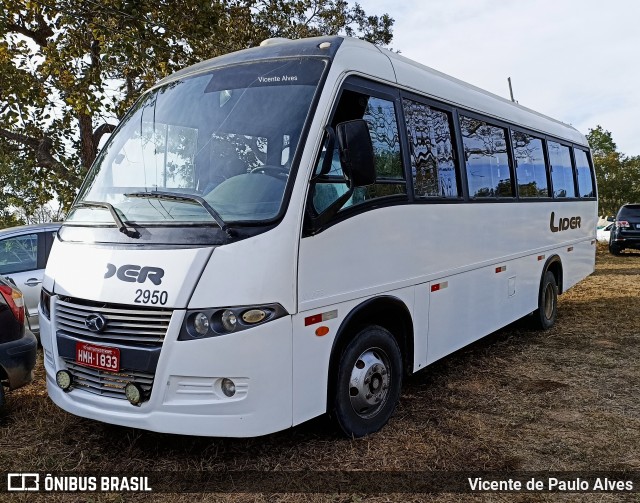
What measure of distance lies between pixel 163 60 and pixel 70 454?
8013 millimetres

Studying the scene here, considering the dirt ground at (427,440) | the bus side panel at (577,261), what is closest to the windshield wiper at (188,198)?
the dirt ground at (427,440)

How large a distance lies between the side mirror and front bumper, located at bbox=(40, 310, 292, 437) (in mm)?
1059

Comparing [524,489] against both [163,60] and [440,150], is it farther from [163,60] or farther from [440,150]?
[163,60]

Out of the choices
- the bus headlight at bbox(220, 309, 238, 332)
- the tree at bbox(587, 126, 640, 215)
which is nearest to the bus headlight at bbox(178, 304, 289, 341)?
the bus headlight at bbox(220, 309, 238, 332)

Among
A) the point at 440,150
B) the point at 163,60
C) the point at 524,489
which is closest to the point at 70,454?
the point at 524,489

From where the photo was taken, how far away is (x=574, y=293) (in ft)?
39.3

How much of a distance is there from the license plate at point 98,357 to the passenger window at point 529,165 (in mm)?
5303

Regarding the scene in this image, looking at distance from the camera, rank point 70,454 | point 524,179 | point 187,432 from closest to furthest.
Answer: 1. point 187,432
2. point 70,454
3. point 524,179

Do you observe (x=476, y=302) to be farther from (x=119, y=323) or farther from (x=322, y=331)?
(x=119, y=323)

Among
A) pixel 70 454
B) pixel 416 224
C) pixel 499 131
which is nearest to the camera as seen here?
pixel 70 454

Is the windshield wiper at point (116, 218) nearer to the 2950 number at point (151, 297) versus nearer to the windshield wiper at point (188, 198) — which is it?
the windshield wiper at point (188, 198)

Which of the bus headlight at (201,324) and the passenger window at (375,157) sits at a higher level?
the passenger window at (375,157)

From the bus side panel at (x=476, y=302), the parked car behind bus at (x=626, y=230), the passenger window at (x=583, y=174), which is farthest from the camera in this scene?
the parked car behind bus at (x=626, y=230)

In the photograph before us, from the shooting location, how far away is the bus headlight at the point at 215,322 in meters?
3.45
